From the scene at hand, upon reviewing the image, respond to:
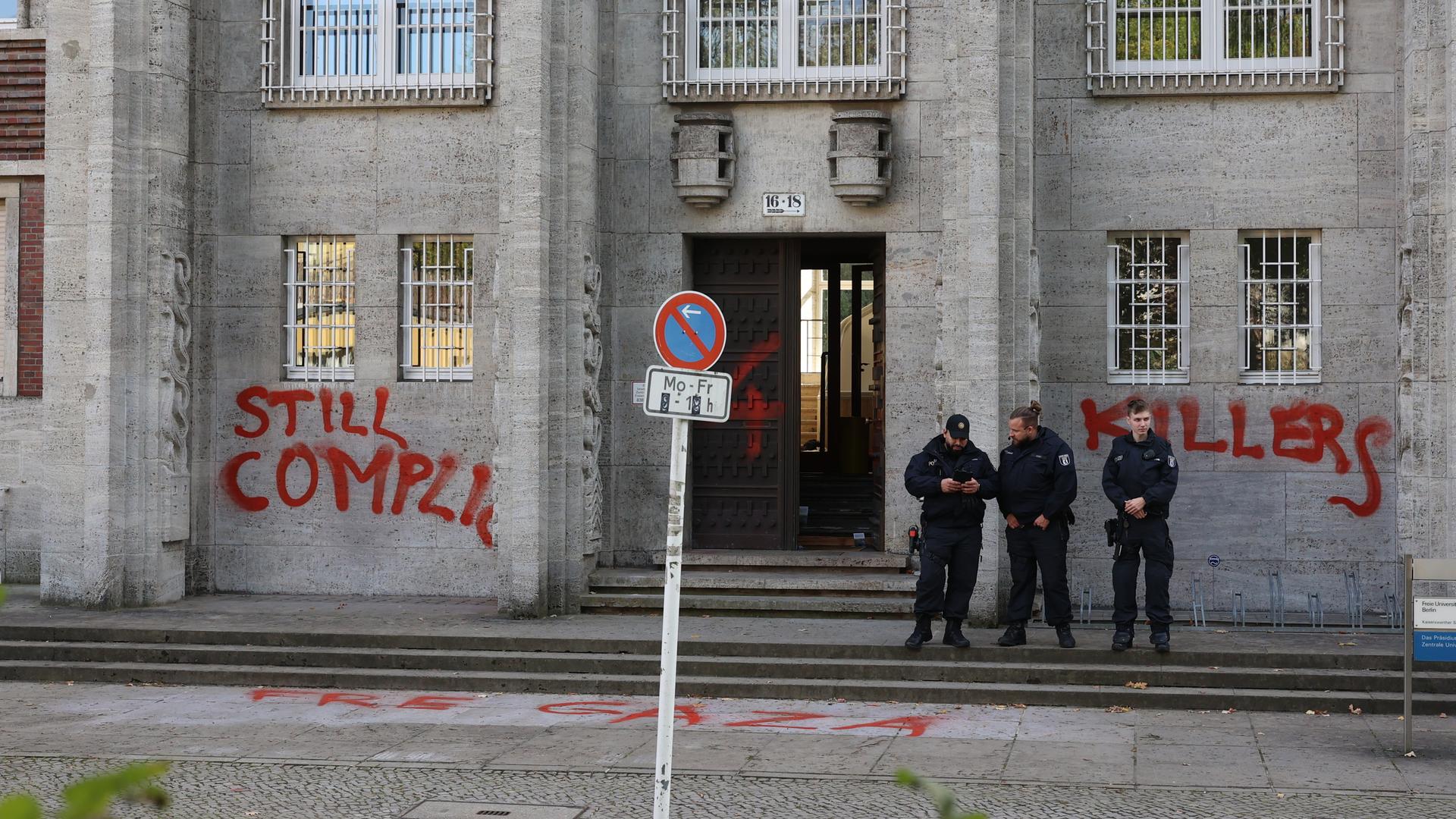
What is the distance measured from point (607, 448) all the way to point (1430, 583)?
7.55m

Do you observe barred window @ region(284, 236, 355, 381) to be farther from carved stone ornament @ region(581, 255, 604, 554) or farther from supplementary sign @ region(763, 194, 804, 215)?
supplementary sign @ region(763, 194, 804, 215)

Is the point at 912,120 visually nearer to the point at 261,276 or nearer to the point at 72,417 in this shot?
the point at 261,276

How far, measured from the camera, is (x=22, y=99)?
53.0ft

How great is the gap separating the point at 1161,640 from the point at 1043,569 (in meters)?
1.04

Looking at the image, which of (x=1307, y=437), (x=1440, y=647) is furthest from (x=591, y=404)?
(x=1440, y=647)

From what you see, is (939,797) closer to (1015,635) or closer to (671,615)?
(671,615)

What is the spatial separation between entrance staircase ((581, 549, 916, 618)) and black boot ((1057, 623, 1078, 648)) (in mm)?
1923

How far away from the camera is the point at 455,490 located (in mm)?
15500

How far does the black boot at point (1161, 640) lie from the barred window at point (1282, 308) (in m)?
3.71

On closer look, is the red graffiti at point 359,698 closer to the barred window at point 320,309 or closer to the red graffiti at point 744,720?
the red graffiti at point 744,720

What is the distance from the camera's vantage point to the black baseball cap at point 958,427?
12.3m

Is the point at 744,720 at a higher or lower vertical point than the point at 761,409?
lower

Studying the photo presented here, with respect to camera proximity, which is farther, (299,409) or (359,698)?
(299,409)

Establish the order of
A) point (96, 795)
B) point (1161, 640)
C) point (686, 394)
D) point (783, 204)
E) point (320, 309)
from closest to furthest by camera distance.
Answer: point (96, 795), point (686, 394), point (1161, 640), point (783, 204), point (320, 309)
